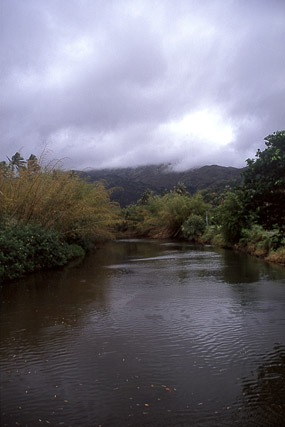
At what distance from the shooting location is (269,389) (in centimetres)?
668

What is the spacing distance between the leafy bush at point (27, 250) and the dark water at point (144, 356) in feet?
6.63

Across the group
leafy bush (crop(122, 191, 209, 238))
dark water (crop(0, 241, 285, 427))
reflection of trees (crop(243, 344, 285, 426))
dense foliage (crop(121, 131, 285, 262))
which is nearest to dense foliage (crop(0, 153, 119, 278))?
dark water (crop(0, 241, 285, 427))

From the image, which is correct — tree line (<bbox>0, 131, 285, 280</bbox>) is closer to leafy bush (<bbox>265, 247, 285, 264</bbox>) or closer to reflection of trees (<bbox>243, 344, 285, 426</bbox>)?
leafy bush (<bbox>265, 247, 285, 264</bbox>)

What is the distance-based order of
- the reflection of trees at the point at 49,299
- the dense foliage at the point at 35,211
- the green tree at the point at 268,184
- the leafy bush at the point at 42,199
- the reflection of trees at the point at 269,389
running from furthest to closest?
1. the leafy bush at the point at 42,199
2. the dense foliage at the point at 35,211
3. the reflection of trees at the point at 49,299
4. the green tree at the point at 268,184
5. the reflection of trees at the point at 269,389

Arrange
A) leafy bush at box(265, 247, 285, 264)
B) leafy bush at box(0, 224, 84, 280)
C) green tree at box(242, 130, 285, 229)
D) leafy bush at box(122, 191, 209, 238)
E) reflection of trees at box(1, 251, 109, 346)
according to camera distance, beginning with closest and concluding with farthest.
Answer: green tree at box(242, 130, 285, 229), reflection of trees at box(1, 251, 109, 346), leafy bush at box(0, 224, 84, 280), leafy bush at box(265, 247, 285, 264), leafy bush at box(122, 191, 209, 238)

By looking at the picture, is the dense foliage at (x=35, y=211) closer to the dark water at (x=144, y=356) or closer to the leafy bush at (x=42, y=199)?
the leafy bush at (x=42, y=199)

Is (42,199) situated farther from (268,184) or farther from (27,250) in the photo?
(268,184)

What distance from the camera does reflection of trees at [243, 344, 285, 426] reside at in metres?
5.95

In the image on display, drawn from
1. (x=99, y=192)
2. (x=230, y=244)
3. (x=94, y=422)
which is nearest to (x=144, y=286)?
(x=94, y=422)

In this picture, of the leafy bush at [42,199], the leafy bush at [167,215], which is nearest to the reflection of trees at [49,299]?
the leafy bush at [42,199]

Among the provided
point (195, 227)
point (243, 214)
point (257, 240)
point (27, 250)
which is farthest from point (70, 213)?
point (195, 227)

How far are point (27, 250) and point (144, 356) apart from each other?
12.7 m

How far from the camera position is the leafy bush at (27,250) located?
18.1 meters

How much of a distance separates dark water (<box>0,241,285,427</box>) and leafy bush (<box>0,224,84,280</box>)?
2022mm
